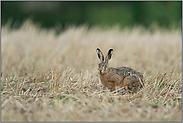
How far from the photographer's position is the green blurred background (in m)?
22.4

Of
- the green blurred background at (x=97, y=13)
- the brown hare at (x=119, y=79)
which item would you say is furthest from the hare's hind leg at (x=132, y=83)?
the green blurred background at (x=97, y=13)

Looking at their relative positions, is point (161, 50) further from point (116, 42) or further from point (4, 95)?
point (4, 95)

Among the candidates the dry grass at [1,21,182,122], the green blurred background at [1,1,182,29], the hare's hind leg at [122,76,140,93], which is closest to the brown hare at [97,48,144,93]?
the hare's hind leg at [122,76,140,93]

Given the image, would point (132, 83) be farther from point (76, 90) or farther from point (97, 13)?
point (97, 13)

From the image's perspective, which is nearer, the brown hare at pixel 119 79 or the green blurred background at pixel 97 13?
the brown hare at pixel 119 79

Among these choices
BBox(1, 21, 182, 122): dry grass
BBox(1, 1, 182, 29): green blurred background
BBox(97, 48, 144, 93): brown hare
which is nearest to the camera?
BBox(1, 21, 182, 122): dry grass

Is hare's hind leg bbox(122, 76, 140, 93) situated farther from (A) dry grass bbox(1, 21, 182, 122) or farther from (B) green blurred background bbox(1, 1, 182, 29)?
(B) green blurred background bbox(1, 1, 182, 29)

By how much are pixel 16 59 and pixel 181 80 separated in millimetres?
5258

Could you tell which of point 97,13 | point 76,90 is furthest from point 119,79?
point 97,13

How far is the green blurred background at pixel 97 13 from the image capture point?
880 inches

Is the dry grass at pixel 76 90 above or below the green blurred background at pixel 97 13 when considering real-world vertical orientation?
below

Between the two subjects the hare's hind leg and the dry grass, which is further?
the hare's hind leg

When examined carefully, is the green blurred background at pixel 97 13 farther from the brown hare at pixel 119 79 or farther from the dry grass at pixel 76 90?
the brown hare at pixel 119 79

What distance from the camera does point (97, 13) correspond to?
23.3 metres
